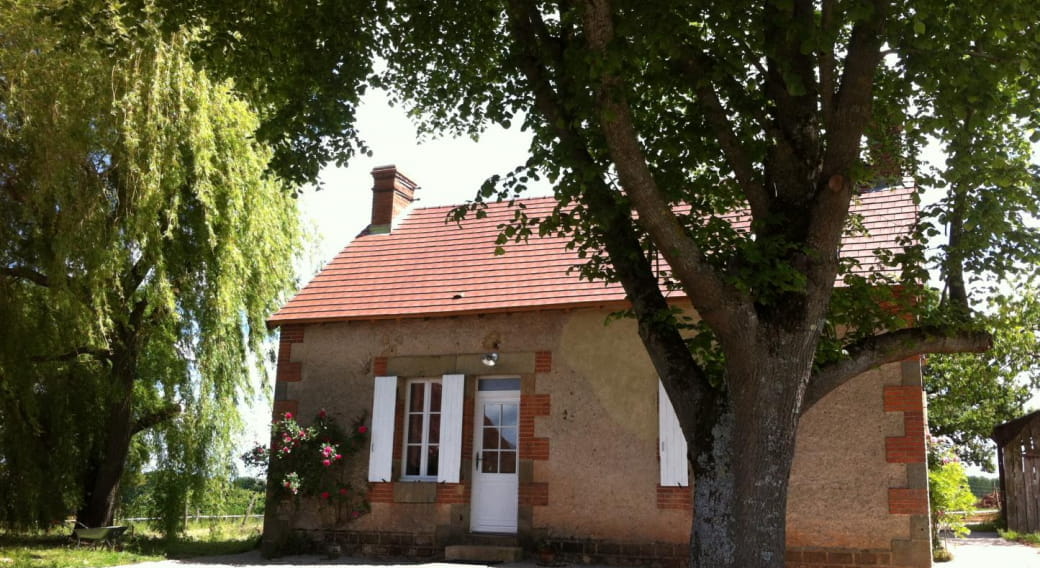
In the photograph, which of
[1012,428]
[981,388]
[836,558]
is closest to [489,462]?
[836,558]

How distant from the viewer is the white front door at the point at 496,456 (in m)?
11.0

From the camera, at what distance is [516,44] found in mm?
6750

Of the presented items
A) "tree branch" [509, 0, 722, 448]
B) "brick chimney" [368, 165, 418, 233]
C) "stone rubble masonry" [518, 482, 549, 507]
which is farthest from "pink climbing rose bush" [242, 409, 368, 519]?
"tree branch" [509, 0, 722, 448]

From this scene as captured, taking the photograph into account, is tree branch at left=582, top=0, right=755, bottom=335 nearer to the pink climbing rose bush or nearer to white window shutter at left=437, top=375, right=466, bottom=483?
white window shutter at left=437, top=375, right=466, bottom=483

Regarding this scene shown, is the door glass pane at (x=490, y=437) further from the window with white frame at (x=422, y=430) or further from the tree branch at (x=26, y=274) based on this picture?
the tree branch at (x=26, y=274)

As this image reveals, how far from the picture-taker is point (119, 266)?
33.3 ft

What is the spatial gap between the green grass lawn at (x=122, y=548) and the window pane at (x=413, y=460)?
2.70 metres

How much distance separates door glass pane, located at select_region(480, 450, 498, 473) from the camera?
36.9 feet

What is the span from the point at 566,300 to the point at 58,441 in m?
7.48

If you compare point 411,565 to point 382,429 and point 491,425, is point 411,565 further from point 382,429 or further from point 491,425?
point 491,425

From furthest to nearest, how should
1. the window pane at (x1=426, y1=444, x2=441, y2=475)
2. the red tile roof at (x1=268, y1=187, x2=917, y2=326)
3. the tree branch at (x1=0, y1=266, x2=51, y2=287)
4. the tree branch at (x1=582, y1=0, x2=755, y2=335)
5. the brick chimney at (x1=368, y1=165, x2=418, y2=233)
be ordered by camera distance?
the brick chimney at (x1=368, y1=165, x2=418, y2=233)
the window pane at (x1=426, y1=444, x2=441, y2=475)
the red tile roof at (x1=268, y1=187, x2=917, y2=326)
the tree branch at (x1=0, y1=266, x2=51, y2=287)
the tree branch at (x1=582, y1=0, x2=755, y2=335)

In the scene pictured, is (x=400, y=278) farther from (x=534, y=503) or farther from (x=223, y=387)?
(x=534, y=503)

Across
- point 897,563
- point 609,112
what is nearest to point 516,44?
point 609,112

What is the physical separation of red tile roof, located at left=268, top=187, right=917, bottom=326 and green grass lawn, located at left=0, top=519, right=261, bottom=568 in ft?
10.9
